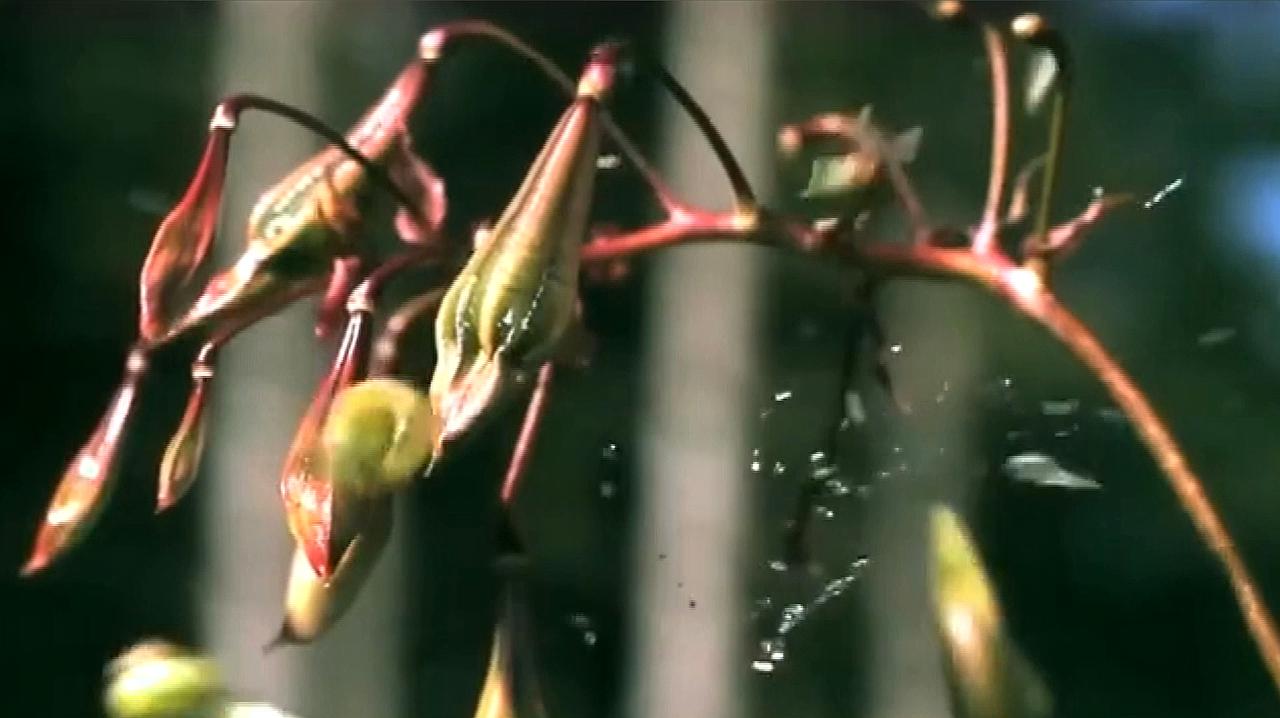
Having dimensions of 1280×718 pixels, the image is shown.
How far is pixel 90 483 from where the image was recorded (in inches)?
14.0

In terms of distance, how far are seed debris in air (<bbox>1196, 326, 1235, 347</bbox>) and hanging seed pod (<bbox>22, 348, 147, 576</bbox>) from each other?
1.17 feet

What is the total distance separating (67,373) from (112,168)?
0.28ft

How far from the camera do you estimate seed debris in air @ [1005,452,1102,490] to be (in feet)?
1.60

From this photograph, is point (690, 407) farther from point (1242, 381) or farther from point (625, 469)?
point (1242, 381)

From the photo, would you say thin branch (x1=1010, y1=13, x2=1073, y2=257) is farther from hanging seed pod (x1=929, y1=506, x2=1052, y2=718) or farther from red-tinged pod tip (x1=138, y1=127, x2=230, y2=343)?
red-tinged pod tip (x1=138, y1=127, x2=230, y2=343)

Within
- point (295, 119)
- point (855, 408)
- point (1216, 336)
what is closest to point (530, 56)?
point (295, 119)

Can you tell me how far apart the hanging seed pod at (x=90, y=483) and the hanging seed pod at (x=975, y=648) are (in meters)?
0.21

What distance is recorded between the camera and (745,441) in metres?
0.53

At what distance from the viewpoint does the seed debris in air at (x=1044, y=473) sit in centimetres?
49

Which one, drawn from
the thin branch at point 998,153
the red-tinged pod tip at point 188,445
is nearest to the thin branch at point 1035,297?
the thin branch at point 998,153

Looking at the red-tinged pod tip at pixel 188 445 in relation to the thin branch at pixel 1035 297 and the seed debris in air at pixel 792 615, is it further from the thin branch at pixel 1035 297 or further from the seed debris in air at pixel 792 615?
the seed debris in air at pixel 792 615

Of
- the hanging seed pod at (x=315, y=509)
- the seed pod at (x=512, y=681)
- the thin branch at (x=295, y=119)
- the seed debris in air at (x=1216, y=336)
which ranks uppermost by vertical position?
the thin branch at (x=295, y=119)

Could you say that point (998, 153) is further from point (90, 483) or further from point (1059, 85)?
point (90, 483)

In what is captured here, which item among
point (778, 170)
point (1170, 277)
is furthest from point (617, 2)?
point (1170, 277)
